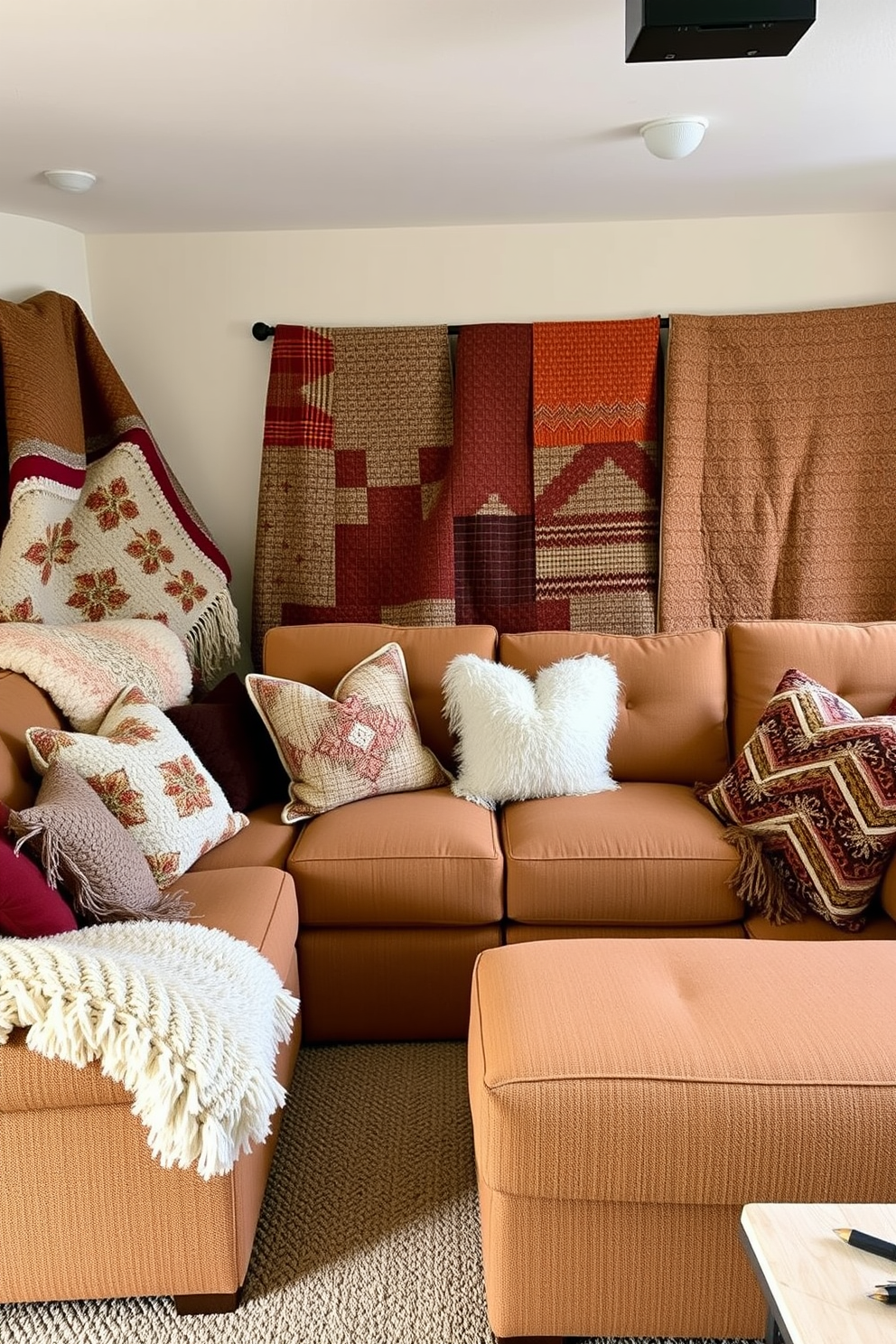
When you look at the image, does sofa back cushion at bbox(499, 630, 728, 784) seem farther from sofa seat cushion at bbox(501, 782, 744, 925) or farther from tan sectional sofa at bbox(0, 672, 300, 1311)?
tan sectional sofa at bbox(0, 672, 300, 1311)

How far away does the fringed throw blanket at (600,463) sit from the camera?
3.12 m

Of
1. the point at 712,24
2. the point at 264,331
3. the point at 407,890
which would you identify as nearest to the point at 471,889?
the point at 407,890

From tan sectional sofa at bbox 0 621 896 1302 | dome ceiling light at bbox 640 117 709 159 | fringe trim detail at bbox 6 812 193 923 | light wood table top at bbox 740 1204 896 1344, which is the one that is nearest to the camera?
light wood table top at bbox 740 1204 896 1344

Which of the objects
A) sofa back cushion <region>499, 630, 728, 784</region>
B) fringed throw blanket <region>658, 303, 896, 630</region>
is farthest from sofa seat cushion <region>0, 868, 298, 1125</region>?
fringed throw blanket <region>658, 303, 896, 630</region>

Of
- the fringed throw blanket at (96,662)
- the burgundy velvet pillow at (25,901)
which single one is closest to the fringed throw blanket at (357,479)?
the fringed throw blanket at (96,662)

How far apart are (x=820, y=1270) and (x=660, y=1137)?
0.35 m

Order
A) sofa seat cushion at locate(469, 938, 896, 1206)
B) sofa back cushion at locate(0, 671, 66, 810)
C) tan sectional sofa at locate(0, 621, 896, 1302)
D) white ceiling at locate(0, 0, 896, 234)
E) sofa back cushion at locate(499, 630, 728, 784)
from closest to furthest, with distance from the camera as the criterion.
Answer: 1. sofa seat cushion at locate(469, 938, 896, 1206)
2. tan sectional sofa at locate(0, 621, 896, 1302)
3. white ceiling at locate(0, 0, 896, 234)
4. sofa back cushion at locate(0, 671, 66, 810)
5. sofa back cushion at locate(499, 630, 728, 784)

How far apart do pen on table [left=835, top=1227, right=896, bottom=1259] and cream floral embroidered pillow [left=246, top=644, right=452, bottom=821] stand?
159 cm

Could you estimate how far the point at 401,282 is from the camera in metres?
3.18

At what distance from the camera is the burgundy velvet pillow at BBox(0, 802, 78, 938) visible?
1558 mm

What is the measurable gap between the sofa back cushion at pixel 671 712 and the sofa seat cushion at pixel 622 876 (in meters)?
0.40

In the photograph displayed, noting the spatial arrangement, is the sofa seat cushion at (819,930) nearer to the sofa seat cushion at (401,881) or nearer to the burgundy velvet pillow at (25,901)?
the sofa seat cushion at (401,881)

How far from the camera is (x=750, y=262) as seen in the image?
3123 millimetres

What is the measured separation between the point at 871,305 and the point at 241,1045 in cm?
272
